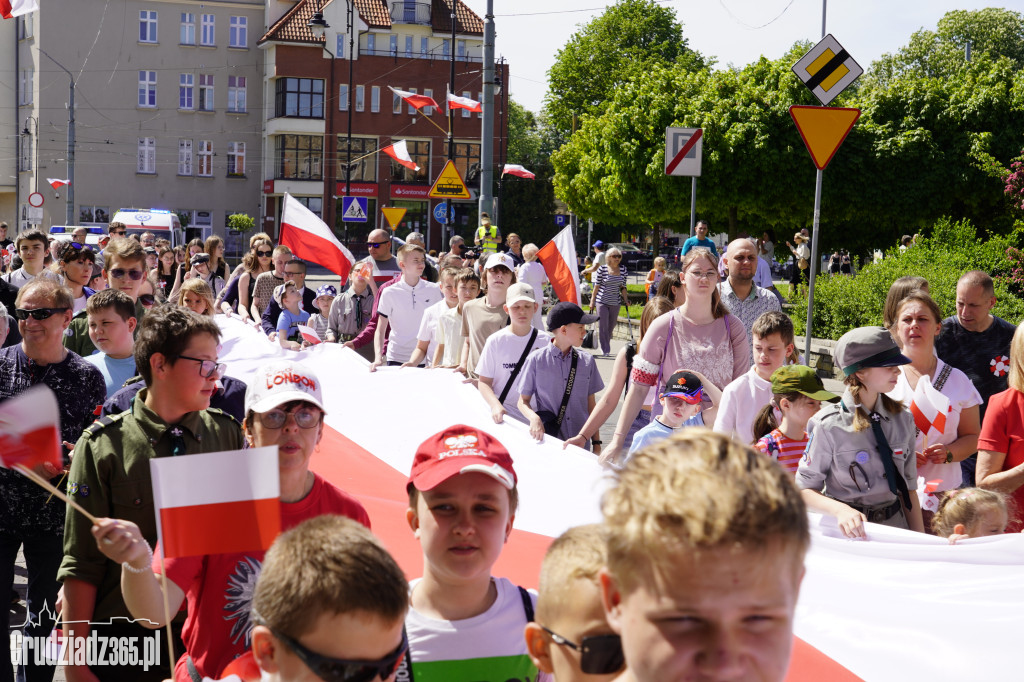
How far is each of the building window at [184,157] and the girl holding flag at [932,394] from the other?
216ft

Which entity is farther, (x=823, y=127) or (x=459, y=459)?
(x=823, y=127)

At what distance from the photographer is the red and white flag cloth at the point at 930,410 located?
5656mm

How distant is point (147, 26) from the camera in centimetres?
6588

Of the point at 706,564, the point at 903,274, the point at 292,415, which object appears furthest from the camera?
the point at 903,274

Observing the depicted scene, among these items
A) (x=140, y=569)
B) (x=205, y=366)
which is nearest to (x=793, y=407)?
(x=205, y=366)

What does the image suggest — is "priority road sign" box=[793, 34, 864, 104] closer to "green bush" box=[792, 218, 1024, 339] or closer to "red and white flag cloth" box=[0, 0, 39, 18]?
"green bush" box=[792, 218, 1024, 339]

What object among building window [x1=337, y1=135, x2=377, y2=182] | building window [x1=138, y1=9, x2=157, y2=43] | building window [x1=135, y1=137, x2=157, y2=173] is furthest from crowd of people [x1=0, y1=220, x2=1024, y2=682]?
building window [x1=138, y1=9, x2=157, y2=43]

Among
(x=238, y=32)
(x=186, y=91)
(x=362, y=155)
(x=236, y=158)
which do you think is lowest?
(x=236, y=158)

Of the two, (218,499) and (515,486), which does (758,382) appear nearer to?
(515,486)

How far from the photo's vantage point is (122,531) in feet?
9.14

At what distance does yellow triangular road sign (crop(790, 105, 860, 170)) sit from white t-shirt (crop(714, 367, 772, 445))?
3927 mm

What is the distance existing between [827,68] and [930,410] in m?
4.75

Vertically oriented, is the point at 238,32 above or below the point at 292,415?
above

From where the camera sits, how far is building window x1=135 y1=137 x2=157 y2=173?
217 feet
